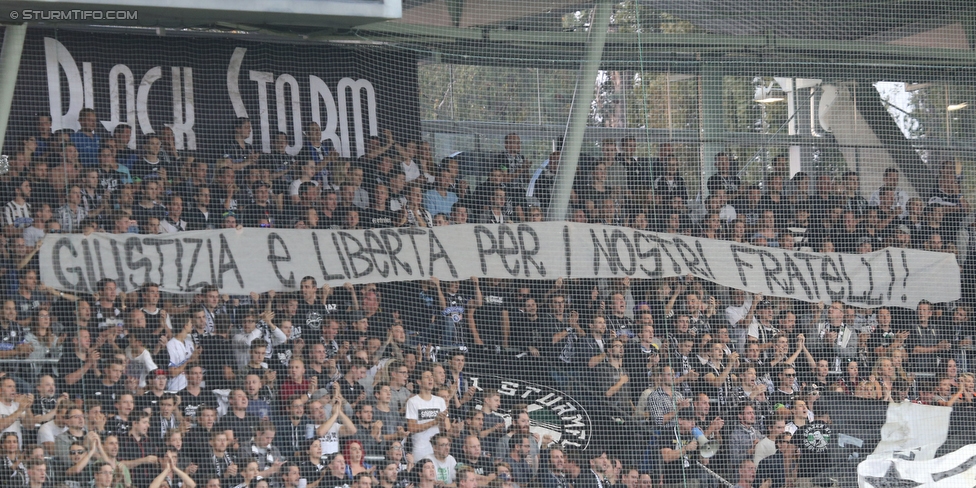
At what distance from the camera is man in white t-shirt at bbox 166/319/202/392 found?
22.2 ft

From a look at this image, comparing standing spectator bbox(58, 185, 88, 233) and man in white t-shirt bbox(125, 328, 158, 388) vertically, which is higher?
standing spectator bbox(58, 185, 88, 233)

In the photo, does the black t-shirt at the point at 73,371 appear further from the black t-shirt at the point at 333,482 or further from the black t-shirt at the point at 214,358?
the black t-shirt at the point at 333,482

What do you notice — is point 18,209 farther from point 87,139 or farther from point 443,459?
point 443,459

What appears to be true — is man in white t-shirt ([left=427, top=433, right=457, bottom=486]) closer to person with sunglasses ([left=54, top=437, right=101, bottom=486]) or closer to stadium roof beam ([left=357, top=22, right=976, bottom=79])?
person with sunglasses ([left=54, top=437, right=101, bottom=486])

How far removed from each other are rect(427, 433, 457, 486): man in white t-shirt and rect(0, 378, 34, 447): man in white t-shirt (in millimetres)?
2350

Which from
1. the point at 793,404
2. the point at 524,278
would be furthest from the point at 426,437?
the point at 793,404

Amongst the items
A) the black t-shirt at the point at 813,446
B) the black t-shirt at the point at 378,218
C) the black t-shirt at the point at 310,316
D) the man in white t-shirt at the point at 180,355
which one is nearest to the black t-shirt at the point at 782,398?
the black t-shirt at the point at 813,446

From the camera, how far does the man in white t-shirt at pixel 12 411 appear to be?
6.18 m

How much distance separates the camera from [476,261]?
26.5 ft

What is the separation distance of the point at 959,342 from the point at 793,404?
1.71 m

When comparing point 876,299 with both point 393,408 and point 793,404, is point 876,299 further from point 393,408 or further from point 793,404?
point 393,408

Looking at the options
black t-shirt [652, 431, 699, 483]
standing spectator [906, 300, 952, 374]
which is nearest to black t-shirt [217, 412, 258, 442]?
black t-shirt [652, 431, 699, 483]

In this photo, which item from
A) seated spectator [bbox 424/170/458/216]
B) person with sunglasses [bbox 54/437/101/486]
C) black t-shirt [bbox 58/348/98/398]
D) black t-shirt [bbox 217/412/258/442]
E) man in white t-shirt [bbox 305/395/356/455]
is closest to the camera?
person with sunglasses [bbox 54/437/101/486]

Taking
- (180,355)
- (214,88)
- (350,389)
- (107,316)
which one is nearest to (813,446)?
(350,389)
